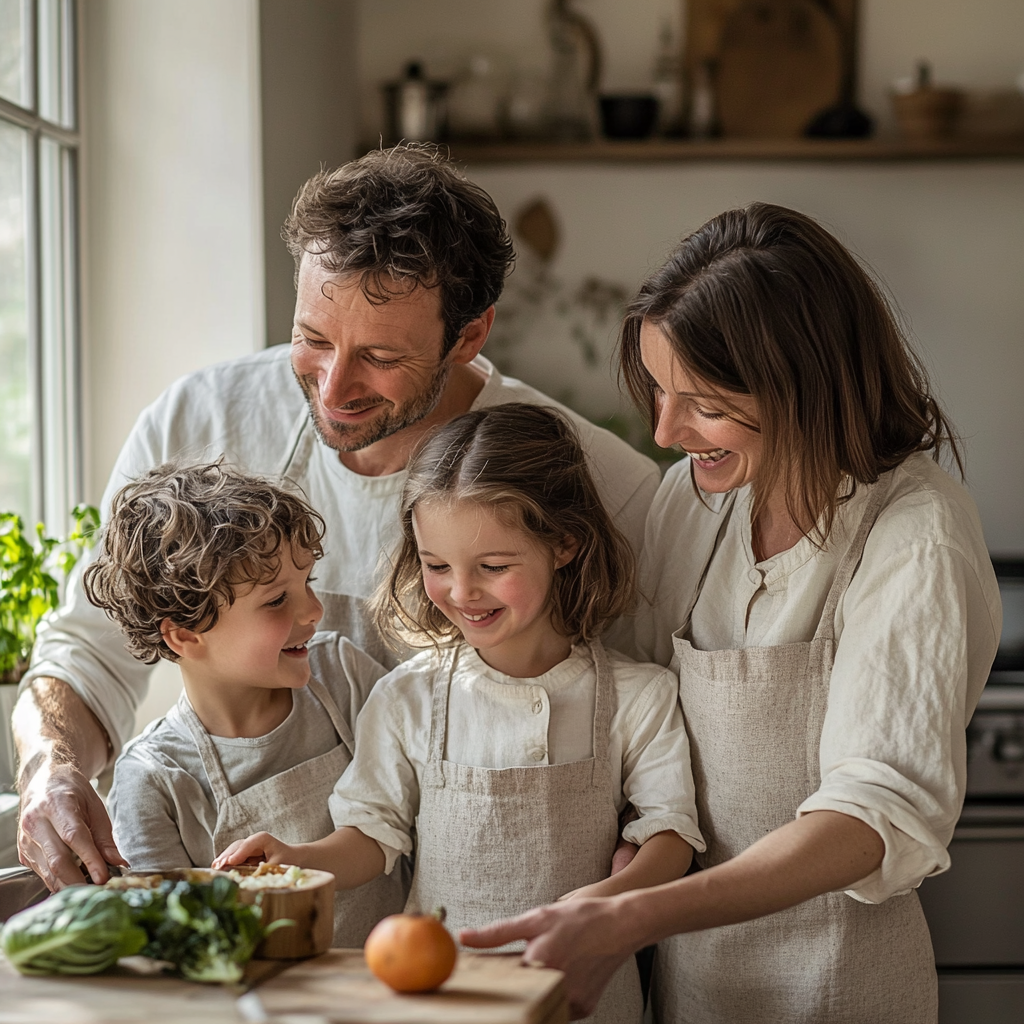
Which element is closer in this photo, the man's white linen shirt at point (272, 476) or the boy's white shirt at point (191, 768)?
the boy's white shirt at point (191, 768)

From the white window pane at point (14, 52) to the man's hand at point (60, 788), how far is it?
3.84ft

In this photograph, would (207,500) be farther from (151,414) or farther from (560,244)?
(560,244)

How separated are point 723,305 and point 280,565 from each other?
587mm

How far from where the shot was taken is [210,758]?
1409 mm

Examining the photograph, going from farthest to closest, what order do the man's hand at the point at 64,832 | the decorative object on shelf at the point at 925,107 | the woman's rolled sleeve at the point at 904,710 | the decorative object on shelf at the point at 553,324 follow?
the decorative object on shelf at the point at 553,324 → the decorative object on shelf at the point at 925,107 → the man's hand at the point at 64,832 → the woman's rolled sleeve at the point at 904,710

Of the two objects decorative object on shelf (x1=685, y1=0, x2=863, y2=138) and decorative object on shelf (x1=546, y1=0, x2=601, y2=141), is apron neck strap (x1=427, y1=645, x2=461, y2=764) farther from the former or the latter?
decorative object on shelf (x1=685, y1=0, x2=863, y2=138)

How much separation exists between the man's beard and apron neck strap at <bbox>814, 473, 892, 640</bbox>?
23.4 inches

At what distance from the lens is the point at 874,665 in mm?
1188

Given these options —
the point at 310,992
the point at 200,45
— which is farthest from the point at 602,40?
the point at 310,992

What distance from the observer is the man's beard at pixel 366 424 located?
1.55m

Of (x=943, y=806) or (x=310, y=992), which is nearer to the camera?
(x=310, y=992)

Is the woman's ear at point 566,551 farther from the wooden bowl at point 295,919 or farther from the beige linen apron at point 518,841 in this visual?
the wooden bowl at point 295,919

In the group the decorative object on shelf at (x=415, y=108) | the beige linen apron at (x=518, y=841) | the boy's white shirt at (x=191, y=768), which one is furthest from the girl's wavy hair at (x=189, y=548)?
the decorative object on shelf at (x=415, y=108)

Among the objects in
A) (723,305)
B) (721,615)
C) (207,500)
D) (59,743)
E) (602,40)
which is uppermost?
(602,40)
